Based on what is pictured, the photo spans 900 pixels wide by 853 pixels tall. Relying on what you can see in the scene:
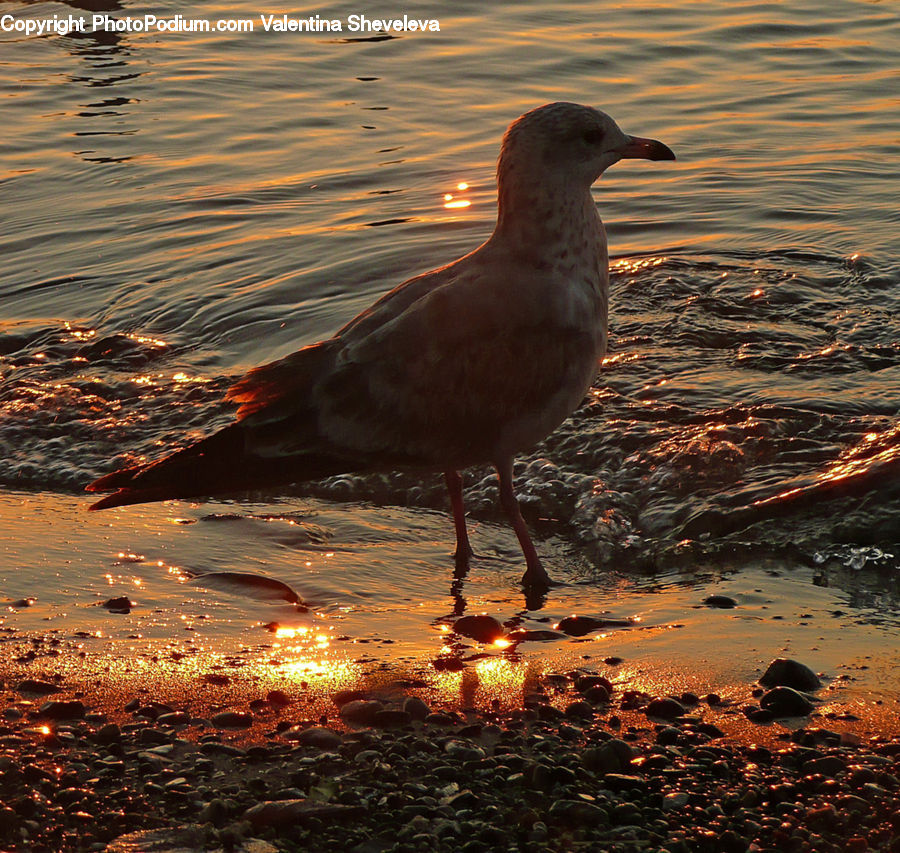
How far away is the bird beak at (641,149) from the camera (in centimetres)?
635

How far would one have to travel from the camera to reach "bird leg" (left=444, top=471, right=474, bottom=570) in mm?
→ 6336

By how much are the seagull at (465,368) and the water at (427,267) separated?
17.0 inches

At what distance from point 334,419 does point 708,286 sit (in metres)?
3.95

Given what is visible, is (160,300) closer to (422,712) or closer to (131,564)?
(131,564)

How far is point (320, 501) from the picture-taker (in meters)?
7.14

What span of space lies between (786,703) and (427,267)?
600cm

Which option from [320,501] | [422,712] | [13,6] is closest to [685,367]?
[320,501]

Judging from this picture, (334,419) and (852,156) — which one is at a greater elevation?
(852,156)

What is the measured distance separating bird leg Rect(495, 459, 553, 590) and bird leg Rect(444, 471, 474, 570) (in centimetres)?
21

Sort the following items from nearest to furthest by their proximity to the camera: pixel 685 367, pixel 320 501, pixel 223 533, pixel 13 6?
pixel 223 533, pixel 320 501, pixel 685 367, pixel 13 6

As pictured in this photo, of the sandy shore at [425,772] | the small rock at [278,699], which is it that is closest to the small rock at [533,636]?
the sandy shore at [425,772]

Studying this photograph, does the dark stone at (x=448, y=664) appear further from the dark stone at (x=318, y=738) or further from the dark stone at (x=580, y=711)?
the dark stone at (x=318, y=738)

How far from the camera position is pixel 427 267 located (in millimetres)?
Result: 10047

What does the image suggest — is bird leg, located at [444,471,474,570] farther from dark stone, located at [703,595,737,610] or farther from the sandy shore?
the sandy shore
